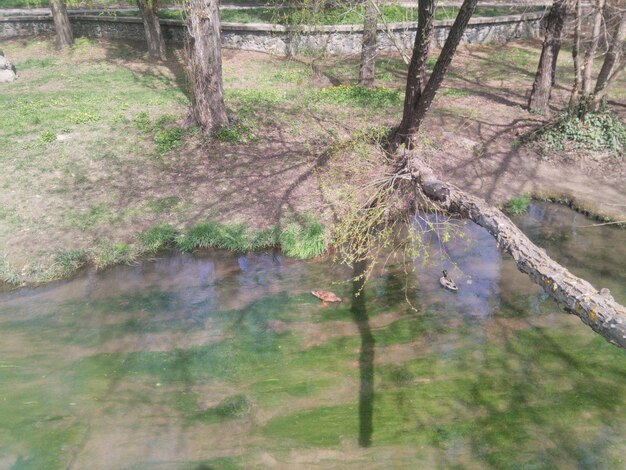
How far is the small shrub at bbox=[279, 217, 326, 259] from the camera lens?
304 inches

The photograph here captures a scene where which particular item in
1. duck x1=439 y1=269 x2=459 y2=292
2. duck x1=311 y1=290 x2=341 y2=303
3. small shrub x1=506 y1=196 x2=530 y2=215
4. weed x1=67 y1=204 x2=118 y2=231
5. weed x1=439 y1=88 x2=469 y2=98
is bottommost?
duck x1=311 y1=290 x2=341 y2=303

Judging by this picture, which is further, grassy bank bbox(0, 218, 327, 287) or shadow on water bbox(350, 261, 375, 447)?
grassy bank bbox(0, 218, 327, 287)

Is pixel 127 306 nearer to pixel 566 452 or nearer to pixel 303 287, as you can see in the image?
pixel 303 287

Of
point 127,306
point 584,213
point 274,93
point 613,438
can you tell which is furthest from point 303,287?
point 274,93

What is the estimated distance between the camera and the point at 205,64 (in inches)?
391

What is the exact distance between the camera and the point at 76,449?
4.53 m

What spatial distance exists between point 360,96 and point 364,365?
326 inches

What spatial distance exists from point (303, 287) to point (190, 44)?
588 cm

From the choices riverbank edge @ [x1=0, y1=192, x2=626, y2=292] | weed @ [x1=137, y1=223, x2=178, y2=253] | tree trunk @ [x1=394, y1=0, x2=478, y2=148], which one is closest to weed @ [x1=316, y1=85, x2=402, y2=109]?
riverbank edge @ [x1=0, y1=192, x2=626, y2=292]

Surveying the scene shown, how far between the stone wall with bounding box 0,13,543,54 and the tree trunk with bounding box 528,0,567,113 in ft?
13.5

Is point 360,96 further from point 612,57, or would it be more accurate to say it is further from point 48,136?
point 48,136

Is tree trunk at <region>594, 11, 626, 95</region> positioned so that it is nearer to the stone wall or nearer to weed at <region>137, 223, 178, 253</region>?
the stone wall

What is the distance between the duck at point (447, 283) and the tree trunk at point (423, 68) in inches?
74.3

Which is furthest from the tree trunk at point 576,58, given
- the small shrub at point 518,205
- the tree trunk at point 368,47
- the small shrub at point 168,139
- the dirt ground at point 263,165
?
the small shrub at point 168,139
